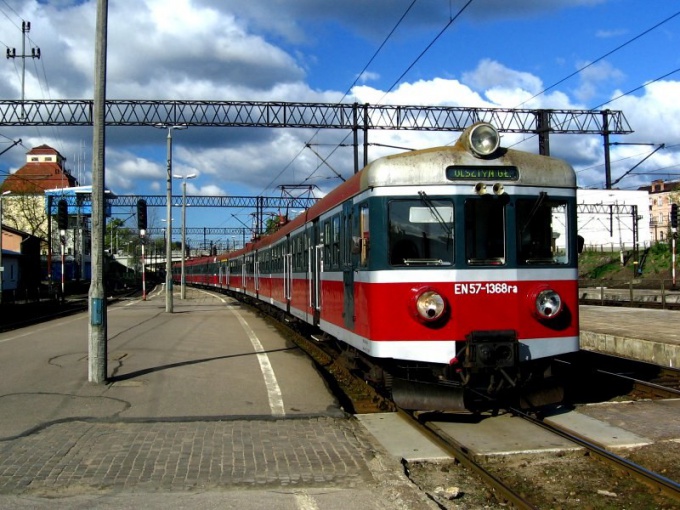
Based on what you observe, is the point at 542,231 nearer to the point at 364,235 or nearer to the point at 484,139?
the point at 484,139

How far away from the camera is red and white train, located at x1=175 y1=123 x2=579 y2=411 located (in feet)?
24.0

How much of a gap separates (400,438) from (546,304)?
7.31 ft

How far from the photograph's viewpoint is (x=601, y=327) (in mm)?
16969

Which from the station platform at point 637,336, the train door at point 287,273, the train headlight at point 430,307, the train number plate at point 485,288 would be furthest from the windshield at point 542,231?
the train door at point 287,273

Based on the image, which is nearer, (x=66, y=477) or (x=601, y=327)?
(x=66, y=477)

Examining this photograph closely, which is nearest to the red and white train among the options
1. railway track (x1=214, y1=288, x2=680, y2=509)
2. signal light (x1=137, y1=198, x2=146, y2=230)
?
railway track (x1=214, y1=288, x2=680, y2=509)

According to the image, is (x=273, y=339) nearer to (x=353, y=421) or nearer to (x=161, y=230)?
(x=353, y=421)

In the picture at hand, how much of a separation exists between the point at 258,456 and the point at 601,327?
13048mm

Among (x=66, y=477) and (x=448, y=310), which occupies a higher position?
(x=448, y=310)

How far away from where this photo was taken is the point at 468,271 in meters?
7.38

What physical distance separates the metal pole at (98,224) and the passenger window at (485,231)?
5376mm

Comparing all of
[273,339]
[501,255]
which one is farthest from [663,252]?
[501,255]

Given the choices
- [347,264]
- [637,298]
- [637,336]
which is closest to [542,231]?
[347,264]

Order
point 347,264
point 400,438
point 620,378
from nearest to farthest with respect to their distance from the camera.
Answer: point 400,438 < point 347,264 < point 620,378
